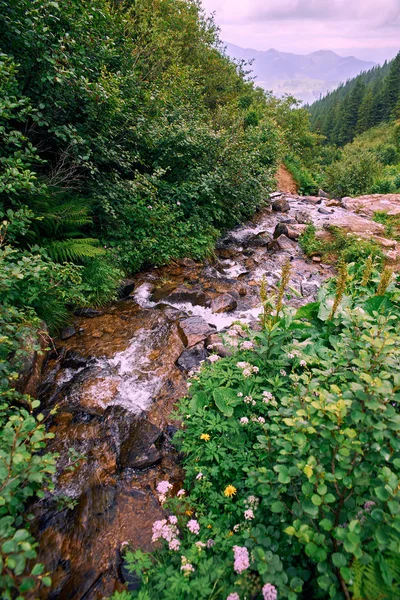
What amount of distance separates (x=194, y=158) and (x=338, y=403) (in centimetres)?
827

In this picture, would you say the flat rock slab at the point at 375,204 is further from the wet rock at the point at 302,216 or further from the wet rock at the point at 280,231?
the wet rock at the point at 280,231

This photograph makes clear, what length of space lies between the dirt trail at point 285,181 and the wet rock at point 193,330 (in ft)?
51.3

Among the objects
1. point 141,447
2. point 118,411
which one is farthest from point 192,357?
point 141,447

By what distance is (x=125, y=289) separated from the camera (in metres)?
6.41

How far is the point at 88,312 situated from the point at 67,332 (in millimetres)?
656

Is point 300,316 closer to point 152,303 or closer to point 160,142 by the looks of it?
point 152,303

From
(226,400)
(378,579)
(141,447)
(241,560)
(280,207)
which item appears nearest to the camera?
(378,579)

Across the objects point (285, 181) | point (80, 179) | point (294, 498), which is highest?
point (80, 179)

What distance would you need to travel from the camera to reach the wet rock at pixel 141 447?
3.24m

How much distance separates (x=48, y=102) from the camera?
4.62 metres

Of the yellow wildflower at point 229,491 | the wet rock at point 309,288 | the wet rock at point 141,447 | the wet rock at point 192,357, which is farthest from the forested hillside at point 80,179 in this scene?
the wet rock at point 309,288

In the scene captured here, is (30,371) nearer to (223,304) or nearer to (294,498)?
(294,498)

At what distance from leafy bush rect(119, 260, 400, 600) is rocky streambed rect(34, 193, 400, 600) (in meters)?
0.48

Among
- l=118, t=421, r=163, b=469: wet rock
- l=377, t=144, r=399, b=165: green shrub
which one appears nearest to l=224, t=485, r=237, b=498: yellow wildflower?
l=118, t=421, r=163, b=469: wet rock
